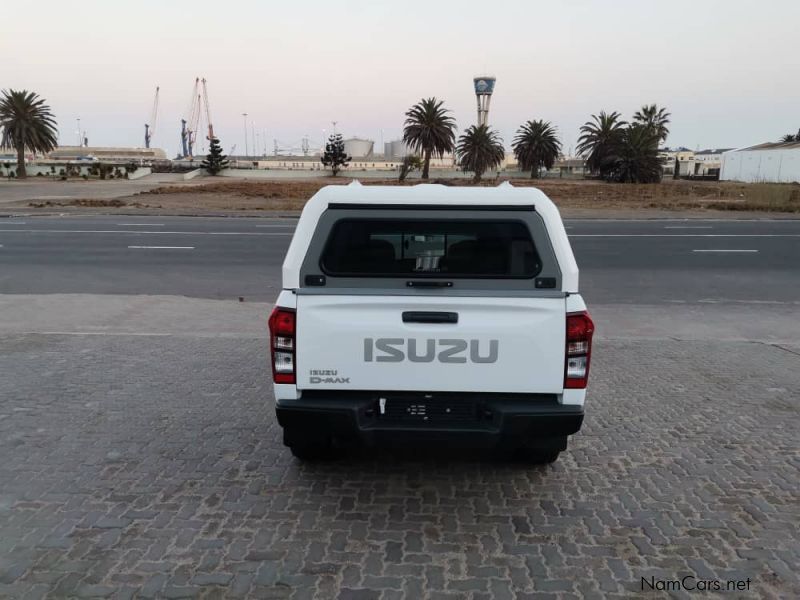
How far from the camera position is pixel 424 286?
3.79m

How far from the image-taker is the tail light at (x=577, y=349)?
3705 mm

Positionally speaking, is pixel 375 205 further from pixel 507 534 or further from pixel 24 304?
pixel 24 304

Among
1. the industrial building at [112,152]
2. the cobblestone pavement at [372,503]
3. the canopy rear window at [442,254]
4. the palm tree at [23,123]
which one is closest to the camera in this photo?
the cobblestone pavement at [372,503]

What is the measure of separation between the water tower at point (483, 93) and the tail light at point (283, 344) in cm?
12631

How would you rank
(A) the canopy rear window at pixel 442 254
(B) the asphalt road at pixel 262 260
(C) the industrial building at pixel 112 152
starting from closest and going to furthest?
(A) the canopy rear window at pixel 442 254 < (B) the asphalt road at pixel 262 260 < (C) the industrial building at pixel 112 152

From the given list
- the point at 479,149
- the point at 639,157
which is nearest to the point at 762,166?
the point at 639,157

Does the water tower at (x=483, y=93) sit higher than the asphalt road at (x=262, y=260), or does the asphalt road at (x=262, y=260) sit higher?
the water tower at (x=483, y=93)

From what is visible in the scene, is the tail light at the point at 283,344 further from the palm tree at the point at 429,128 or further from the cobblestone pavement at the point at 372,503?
the palm tree at the point at 429,128

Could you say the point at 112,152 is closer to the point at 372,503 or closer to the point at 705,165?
the point at 705,165

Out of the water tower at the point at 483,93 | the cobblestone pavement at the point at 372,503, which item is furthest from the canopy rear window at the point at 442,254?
the water tower at the point at 483,93

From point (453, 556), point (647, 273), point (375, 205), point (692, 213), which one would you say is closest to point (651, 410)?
point (453, 556)

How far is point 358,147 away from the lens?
160 m

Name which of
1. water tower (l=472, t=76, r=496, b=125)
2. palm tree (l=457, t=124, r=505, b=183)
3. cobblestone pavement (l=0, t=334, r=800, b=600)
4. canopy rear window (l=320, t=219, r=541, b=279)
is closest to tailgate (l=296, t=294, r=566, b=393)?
canopy rear window (l=320, t=219, r=541, b=279)

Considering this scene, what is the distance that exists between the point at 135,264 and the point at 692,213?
79.9 feet
